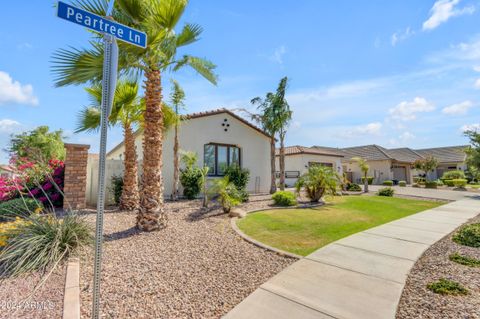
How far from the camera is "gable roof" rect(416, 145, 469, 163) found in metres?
40.8

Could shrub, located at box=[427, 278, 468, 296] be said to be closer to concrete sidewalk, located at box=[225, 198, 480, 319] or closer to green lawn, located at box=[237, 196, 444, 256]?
concrete sidewalk, located at box=[225, 198, 480, 319]

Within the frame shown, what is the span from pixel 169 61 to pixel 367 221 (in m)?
8.29

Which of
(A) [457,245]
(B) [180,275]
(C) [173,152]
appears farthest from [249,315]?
(C) [173,152]

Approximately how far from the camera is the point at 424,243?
19.0ft

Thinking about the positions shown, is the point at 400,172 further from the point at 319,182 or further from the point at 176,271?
the point at 176,271

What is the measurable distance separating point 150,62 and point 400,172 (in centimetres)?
4097

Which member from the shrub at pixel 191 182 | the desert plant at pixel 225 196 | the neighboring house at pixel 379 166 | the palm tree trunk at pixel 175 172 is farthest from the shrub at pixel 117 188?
the neighboring house at pixel 379 166

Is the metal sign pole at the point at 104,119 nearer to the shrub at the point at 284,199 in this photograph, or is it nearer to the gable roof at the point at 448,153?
the shrub at the point at 284,199

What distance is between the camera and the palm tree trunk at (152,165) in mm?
6262

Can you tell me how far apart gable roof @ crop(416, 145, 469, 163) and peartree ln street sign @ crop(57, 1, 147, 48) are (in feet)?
173

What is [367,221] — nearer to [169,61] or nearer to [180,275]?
[180,275]

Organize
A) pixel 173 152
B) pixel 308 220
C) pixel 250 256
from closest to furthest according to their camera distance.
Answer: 1. pixel 250 256
2. pixel 308 220
3. pixel 173 152

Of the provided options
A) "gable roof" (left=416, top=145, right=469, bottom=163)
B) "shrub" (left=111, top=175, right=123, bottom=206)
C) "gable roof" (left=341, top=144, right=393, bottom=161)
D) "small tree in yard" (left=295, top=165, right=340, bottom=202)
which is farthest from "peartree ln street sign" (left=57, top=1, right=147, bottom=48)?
"gable roof" (left=416, top=145, right=469, bottom=163)

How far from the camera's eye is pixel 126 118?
9.81 metres
